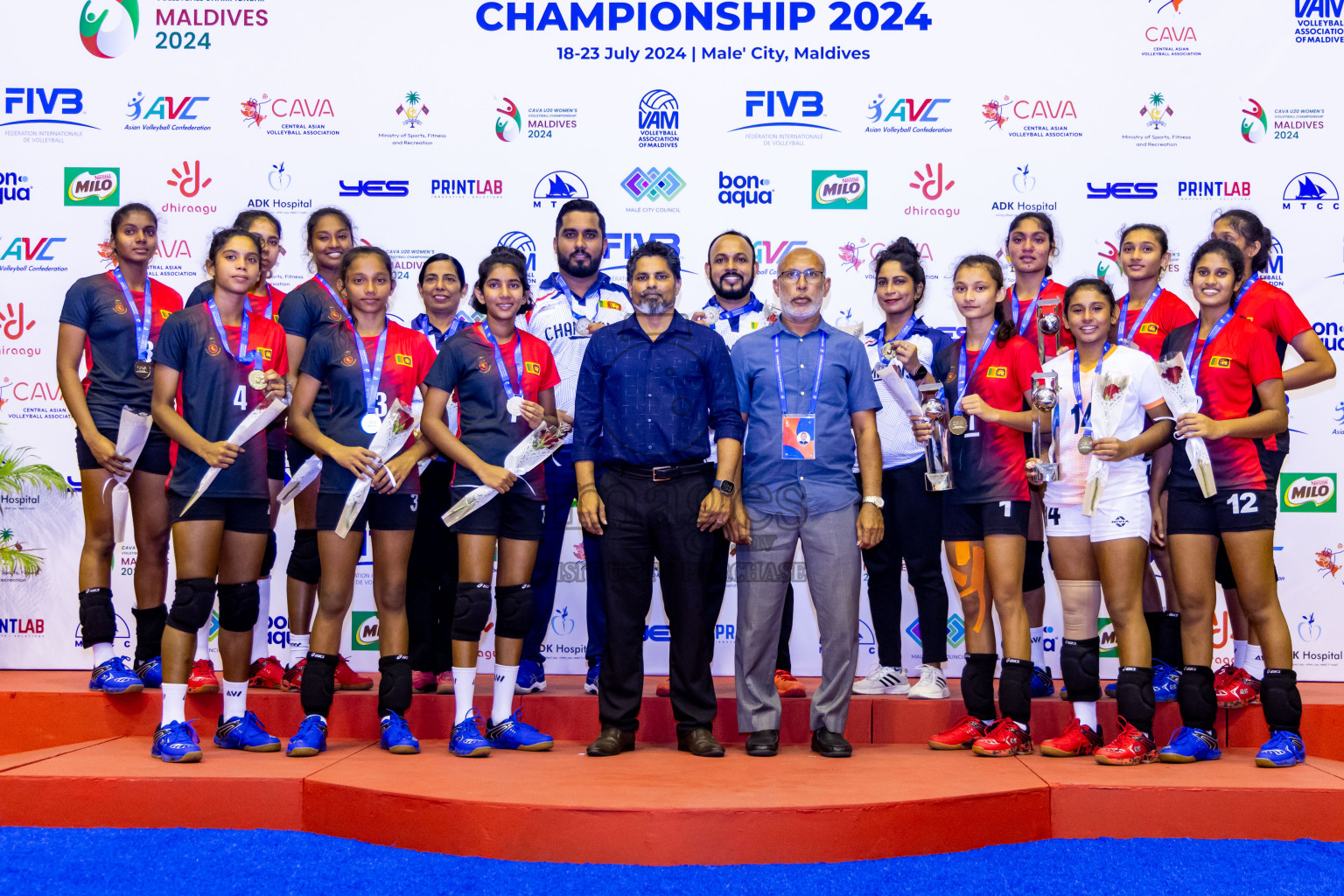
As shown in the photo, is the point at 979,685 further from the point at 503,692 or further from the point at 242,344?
the point at 242,344

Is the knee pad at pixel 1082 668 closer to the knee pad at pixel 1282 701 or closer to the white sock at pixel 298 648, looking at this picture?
the knee pad at pixel 1282 701

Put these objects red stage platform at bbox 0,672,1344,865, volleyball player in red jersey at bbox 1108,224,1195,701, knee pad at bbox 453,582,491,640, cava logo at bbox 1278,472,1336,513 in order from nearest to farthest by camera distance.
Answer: red stage platform at bbox 0,672,1344,865
knee pad at bbox 453,582,491,640
volleyball player in red jersey at bbox 1108,224,1195,701
cava logo at bbox 1278,472,1336,513

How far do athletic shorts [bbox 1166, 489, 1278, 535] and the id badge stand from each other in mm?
1193

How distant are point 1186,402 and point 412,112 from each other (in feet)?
11.7

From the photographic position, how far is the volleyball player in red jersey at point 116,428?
3955 mm

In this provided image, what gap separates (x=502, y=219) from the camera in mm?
5117

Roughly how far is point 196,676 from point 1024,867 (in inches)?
115

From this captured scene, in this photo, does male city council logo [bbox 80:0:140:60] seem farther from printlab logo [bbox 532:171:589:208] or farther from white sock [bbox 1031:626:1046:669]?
white sock [bbox 1031:626:1046:669]

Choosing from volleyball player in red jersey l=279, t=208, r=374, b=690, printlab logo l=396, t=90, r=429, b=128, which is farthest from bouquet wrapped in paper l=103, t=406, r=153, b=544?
printlab logo l=396, t=90, r=429, b=128

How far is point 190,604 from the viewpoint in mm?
3457

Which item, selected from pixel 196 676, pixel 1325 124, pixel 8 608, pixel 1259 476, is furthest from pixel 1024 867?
pixel 8 608

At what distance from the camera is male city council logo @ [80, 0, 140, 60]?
5.13 metres

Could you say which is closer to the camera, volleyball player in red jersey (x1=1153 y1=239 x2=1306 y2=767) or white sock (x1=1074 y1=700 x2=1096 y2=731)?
volleyball player in red jersey (x1=1153 y1=239 x2=1306 y2=767)

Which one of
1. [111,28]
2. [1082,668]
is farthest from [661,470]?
[111,28]
